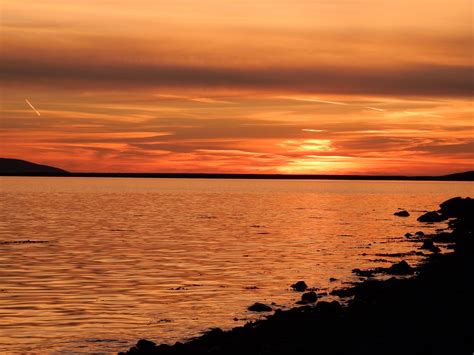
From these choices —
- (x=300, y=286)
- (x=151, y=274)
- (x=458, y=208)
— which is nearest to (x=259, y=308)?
(x=300, y=286)

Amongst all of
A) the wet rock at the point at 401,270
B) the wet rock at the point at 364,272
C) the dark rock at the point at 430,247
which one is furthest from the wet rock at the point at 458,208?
the wet rock at the point at 401,270

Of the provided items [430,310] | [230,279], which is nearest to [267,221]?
[230,279]

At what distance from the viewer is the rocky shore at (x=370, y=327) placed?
1936 centimetres

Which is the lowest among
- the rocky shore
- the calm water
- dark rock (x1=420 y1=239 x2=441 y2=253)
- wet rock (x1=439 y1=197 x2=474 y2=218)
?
the calm water

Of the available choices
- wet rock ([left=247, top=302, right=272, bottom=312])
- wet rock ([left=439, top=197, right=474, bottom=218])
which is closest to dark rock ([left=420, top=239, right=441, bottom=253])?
wet rock ([left=247, top=302, right=272, bottom=312])

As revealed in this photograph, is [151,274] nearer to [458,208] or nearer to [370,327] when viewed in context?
[370,327]

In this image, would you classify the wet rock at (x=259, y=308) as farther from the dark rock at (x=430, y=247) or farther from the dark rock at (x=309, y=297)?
the dark rock at (x=430, y=247)

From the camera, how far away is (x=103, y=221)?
8812 cm

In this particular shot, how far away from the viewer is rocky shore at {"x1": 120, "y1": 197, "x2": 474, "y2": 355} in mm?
19359

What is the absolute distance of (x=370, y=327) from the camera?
2191 cm

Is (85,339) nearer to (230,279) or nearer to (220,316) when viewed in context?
(220,316)

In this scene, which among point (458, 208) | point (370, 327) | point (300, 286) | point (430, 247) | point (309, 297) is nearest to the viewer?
point (370, 327)

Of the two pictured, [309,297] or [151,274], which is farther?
[151,274]

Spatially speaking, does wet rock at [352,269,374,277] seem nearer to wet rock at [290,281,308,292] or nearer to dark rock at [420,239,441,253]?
wet rock at [290,281,308,292]
